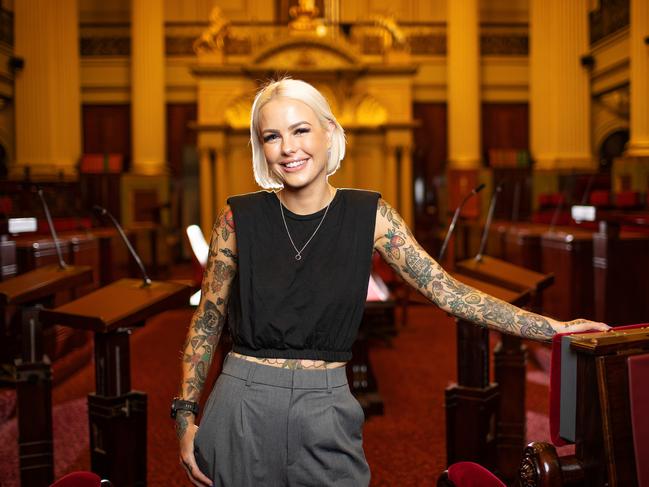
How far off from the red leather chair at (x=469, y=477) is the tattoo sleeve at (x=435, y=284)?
1.32 ft

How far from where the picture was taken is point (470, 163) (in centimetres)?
1177

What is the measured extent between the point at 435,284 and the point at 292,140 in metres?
0.48

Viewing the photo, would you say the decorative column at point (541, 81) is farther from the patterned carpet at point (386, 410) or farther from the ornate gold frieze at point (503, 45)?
the patterned carpet at point (386, 410)

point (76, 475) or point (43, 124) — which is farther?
point (43, 124)

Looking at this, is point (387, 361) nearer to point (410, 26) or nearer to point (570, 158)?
point (570, 158)

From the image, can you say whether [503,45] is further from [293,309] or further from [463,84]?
[293,309]

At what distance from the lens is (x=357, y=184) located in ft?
35.9

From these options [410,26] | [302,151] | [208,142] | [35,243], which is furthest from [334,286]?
[410,26]

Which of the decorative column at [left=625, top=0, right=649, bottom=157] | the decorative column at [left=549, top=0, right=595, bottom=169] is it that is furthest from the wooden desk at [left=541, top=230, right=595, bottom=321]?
the decorative column at [left=549, top=0, right=595, bottom=169]

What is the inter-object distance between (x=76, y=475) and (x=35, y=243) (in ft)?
11.2

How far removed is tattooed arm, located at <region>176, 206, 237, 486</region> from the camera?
1.61m

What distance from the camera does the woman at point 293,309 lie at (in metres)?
1.46

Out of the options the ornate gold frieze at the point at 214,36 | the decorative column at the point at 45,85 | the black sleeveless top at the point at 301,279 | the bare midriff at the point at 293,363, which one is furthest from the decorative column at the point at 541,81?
the bare midriff at the point at 293,363

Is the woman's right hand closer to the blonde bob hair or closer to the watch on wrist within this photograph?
the watch on wrist
